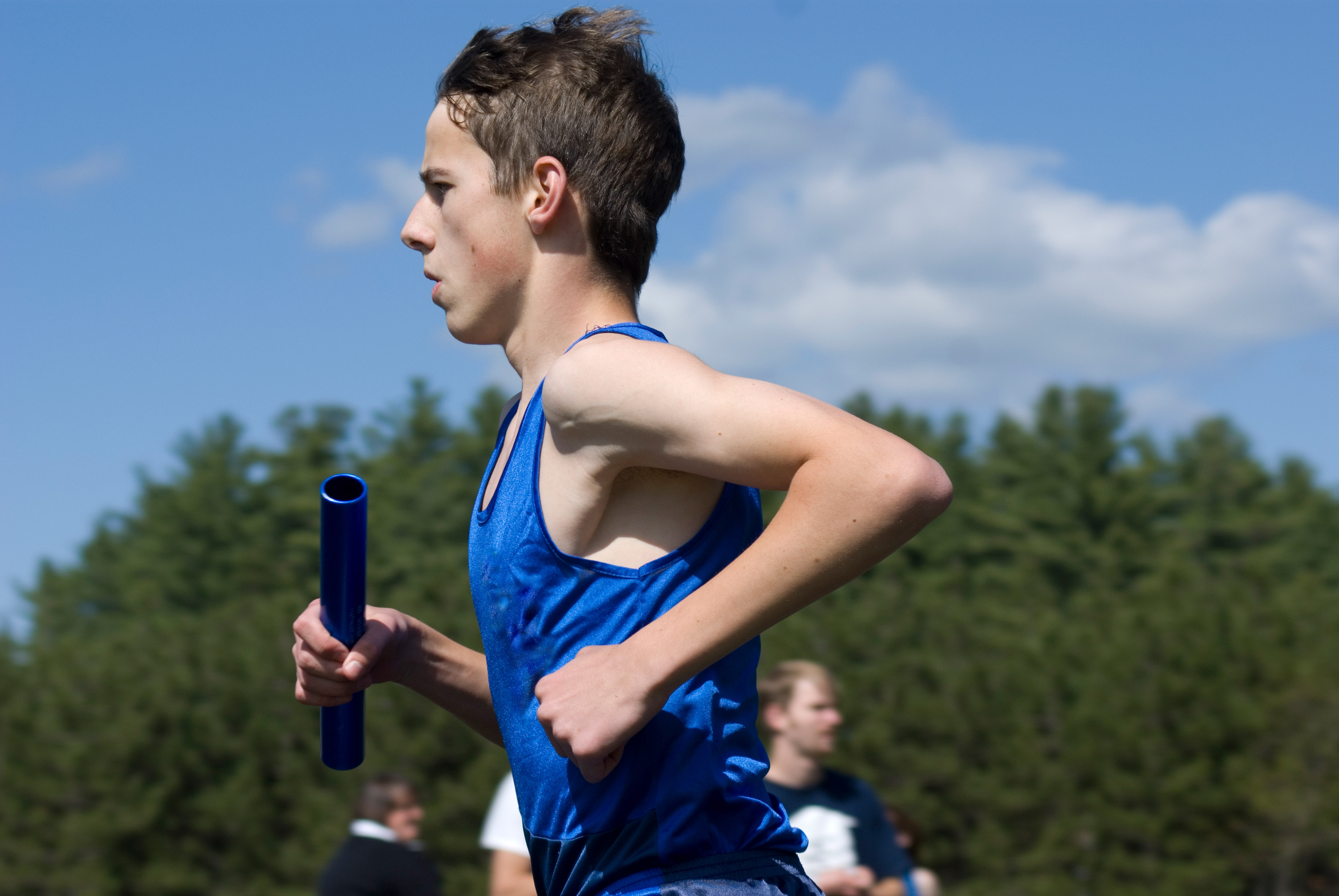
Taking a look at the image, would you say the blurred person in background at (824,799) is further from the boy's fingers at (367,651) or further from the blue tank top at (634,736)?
the blue tank top at (634,736)

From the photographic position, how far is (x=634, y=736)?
1322mm

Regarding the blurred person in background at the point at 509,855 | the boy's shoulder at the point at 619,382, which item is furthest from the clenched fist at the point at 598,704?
the blurred person in background at the point at 509,855

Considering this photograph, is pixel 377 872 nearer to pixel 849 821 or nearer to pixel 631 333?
pixel 849 821

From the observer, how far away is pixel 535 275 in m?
1.56

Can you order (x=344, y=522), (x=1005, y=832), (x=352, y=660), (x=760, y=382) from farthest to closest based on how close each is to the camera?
(x=1005, y=832)
(x=352, y=660)
(x=344, y=522)
(x=760, y=382)

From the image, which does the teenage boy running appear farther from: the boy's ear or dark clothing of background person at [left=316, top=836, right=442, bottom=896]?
dark clothing of background person at [left=316, top=836, right=442, bottom=896]

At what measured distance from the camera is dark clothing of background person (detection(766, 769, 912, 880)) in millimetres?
4438

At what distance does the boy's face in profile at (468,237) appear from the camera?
1554 mm

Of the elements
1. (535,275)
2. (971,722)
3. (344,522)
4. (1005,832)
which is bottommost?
(344,522)

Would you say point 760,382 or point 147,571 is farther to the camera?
point 147,571

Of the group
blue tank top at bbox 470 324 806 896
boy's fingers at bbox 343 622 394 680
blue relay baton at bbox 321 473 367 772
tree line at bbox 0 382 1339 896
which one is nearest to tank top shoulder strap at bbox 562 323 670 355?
blue tank top at bbox 470 324 806 896

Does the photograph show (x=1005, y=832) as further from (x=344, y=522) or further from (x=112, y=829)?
(x=344, y=522)

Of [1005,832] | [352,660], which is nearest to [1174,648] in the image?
[1005,832]

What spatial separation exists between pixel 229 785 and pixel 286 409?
60.4 ft
